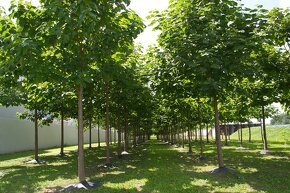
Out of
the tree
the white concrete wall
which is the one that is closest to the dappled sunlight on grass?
the tree

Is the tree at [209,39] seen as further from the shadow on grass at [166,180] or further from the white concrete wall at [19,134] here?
the white concrete wall at [19,134]

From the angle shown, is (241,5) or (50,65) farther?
(241,5)

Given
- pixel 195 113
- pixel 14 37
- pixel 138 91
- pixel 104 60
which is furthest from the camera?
pixel 195 113

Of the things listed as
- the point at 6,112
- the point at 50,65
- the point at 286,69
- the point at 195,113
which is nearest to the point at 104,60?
the point at 50,65

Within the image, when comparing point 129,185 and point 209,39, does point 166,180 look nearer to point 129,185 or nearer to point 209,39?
point 129,185

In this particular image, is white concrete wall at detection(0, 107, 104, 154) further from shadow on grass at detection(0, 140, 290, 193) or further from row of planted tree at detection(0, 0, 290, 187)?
row of planted tree at detection(0, 0, 290, 187)

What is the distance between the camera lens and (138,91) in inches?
578

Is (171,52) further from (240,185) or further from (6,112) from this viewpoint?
(6,112)

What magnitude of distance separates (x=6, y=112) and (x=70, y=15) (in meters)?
26.5

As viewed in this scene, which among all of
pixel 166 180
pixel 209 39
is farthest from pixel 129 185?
pixel 209 39

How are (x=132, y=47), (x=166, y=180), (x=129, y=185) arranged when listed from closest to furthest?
(x=129, y=185)
(x=166, y=180)
(x=132, y=47)

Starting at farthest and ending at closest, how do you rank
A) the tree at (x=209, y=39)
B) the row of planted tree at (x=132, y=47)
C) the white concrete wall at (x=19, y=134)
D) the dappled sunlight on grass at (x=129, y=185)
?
the white concrete wall at (x=19, y=134)
the tree at (x=209, y=39)
the dappled sunlight on grass at (x=129, y=185)
the row of planted tree at (x=132, y=47)

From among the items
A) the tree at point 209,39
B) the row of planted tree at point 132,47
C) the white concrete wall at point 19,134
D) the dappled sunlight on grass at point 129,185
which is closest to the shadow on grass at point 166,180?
the dappled sunlight on grass at point 129,185

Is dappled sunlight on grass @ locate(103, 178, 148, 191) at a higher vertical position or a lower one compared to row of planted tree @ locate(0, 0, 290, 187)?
lower
